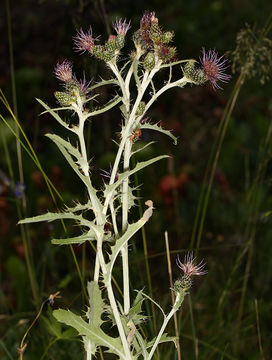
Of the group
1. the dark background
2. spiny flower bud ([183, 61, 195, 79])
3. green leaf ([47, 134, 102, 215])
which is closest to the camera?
green leaf ([47, 134, 102, 215])

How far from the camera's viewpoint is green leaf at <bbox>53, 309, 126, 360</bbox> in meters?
1.26

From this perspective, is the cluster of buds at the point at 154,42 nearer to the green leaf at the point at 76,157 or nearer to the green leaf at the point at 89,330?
the green leaf at the point at 76,157

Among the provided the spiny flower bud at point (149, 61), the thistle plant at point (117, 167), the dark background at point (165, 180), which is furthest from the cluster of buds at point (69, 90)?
the dark background at point (165, 180)

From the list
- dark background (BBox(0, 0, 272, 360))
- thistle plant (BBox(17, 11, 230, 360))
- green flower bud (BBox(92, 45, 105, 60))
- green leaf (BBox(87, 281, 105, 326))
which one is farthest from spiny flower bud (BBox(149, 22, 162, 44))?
dark background (BBox(0, 0, 272, 360))

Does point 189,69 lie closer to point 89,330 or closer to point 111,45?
point 111,45

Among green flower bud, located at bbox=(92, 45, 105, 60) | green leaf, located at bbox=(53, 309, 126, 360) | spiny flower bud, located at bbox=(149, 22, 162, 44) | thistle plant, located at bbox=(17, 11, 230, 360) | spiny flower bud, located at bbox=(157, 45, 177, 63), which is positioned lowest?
green leaf, located at bbox=(53, 309, 126, 360)

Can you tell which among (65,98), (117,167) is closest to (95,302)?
(117,167)

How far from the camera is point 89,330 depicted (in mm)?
1279

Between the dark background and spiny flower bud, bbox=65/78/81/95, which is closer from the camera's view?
spiny flower bud, bbox=65/78/81/95

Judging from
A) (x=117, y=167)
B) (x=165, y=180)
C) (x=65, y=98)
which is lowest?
(x=165, y=180)

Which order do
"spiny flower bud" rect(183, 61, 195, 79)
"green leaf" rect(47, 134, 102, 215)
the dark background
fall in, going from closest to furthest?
"green leaf" rect(47, 134, 102, 215) < "spiny flower bud" rect(183, 61, 195, 79) < the dark background

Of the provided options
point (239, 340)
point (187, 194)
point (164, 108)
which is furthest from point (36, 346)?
point (164, 108)

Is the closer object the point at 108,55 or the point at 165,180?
the point at 108,55

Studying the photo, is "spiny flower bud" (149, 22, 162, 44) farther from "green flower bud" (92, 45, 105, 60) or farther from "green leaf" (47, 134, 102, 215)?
"green leaf" (47, 134, 102, 215)
